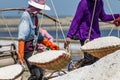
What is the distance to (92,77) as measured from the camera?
354 cm

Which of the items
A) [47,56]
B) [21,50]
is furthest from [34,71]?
[47,56]

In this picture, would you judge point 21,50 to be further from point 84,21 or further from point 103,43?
point 103,43

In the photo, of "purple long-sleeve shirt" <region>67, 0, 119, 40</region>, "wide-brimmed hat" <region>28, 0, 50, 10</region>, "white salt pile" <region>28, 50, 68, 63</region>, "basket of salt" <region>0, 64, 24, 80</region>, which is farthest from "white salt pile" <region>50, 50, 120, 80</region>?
"wide-brimmed hat" <region>28, 0, 50, 10</region>

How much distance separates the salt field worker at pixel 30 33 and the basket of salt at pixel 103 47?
1.19 metres

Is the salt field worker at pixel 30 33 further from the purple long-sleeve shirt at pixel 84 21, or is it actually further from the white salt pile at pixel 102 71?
the white salt pile at pixel 102 71

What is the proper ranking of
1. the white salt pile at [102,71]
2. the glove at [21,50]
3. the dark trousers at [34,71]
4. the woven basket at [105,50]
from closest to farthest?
1. the white salt pile at [102,71]
2. the woven basket at [105,50]
3. the glove at [21,50]
4. the dark trousers at [34,71]

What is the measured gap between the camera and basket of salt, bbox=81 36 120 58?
635 centimetres

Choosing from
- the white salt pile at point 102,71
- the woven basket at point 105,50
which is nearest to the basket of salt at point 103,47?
the woven basket at point 105,50

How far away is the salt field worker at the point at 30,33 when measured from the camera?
293 inches

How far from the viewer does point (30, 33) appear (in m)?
7.56

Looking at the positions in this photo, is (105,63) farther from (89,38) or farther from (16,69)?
(89,38)

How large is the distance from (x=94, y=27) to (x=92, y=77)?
13.7 ft

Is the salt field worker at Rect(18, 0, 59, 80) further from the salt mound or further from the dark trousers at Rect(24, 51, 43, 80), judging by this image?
the salt mound

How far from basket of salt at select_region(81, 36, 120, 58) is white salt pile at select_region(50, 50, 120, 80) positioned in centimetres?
252
